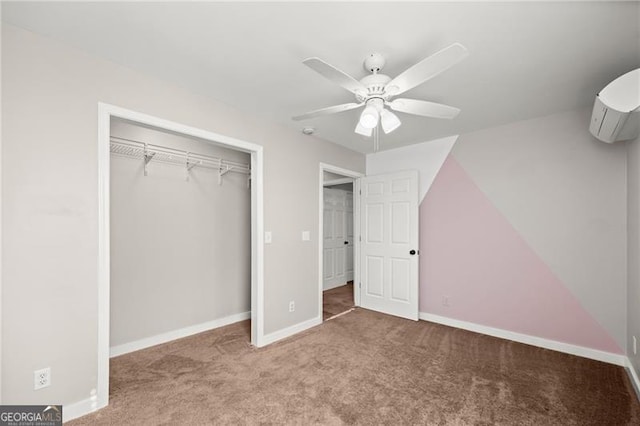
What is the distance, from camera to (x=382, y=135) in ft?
12.2

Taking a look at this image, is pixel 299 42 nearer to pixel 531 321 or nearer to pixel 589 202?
pixel 589 202

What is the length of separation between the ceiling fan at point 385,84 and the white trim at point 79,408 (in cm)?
252

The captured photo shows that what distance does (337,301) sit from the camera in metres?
4.82

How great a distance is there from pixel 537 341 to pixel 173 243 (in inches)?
163

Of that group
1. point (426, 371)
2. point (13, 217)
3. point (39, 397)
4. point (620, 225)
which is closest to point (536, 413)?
point (426, 371)

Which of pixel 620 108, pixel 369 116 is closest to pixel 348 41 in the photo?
pixel 369 116

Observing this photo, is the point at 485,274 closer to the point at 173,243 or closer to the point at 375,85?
the point at 375,85

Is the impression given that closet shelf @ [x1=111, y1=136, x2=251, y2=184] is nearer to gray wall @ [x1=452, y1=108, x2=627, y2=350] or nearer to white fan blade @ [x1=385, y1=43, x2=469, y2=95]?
white fan blade @ [x1=385, y1=43, x2=469, y2=95]

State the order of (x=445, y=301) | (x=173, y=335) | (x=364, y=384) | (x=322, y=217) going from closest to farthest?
(x=364, y=384)
(x=173, y=335)
(x=445, y=301)
(x=322, y=217)

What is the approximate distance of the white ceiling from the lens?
1.59m

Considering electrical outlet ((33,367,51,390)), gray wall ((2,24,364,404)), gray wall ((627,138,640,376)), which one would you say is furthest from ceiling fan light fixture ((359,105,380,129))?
electrical outlet ((33,367,51,390))

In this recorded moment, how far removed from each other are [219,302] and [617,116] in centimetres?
420

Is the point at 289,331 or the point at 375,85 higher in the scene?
the point at 375,85

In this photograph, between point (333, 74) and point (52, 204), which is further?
point (52, 204)
